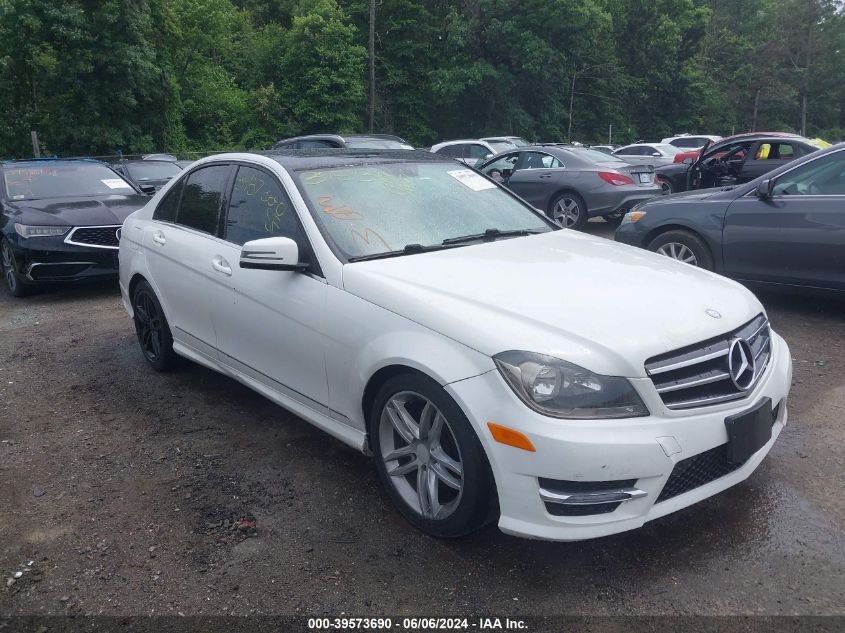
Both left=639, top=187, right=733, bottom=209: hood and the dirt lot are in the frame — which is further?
left=639, top=187, right=733, bottom=209: hood

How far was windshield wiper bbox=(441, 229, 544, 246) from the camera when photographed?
153 inches

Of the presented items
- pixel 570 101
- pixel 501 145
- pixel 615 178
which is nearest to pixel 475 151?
pixel 501 145

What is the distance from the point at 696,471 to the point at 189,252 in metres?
3.28

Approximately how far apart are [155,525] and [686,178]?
1249 cm

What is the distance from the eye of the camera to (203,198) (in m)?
4.70

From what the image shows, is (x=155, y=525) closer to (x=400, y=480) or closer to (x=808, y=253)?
(x=400, y=480)

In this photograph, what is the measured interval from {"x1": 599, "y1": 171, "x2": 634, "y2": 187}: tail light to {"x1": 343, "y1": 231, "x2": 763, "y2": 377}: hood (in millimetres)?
7708

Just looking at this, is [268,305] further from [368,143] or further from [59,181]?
[368,143]

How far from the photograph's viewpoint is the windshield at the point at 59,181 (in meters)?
8.80

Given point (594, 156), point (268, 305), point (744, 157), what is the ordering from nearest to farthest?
1. point (268, 305)
2. point (594, 156)
3. point (744, 157)

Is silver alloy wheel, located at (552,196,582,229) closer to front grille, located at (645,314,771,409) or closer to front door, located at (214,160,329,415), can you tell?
front door, located at (214,160,329,415)

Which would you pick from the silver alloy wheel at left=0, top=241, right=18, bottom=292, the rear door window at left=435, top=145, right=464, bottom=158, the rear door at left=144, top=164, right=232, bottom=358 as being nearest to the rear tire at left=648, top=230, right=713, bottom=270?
the rear door at left=144, top=164, right=232, bottom=358

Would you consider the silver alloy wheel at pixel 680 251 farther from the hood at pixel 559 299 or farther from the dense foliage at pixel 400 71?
the dense foliage at pixel 400 71

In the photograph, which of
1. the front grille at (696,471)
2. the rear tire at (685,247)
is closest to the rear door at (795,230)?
the rear tire at (685,247)
